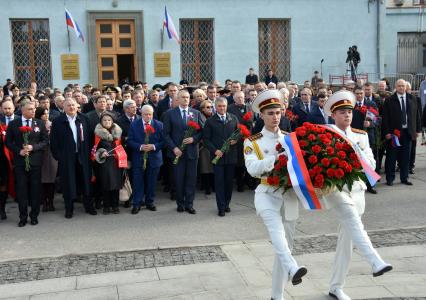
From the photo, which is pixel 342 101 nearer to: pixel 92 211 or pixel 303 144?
pixel 303 144

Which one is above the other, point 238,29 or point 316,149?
point 238,29

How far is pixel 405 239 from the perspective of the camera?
726 cm

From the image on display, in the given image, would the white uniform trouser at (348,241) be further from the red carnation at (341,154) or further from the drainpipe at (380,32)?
the drainpipe at (380,32)

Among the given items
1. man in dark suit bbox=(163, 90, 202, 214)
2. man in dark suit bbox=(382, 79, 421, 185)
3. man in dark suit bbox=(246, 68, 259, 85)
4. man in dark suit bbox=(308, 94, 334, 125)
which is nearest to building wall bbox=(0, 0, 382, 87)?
man in dark suit bbox=(246, 68, 259, 85)

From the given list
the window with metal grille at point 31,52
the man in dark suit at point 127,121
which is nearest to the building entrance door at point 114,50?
the window with metal grille at point 31,52

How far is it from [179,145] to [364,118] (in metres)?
3.69

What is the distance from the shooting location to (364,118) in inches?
412

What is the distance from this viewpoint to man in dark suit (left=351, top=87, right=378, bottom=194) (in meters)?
10.3

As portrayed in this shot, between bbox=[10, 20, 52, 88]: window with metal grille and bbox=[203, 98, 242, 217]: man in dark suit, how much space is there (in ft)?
41.9

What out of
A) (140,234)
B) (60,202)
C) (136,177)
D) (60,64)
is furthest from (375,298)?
(60,64)

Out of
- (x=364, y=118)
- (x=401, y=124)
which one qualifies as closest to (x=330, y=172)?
(x=364, y=118)

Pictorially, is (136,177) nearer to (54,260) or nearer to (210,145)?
(210,145)

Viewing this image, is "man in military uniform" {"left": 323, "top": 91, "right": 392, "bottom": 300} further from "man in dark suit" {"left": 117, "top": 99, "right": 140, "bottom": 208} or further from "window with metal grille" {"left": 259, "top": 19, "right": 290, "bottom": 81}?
"window with metal grille" {"left": 259, "top": 19, "right": 290, "bottom": 81}

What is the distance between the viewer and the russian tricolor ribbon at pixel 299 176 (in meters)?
4.79
